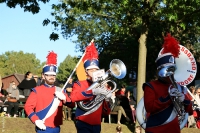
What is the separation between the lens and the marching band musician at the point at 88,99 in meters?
8.70

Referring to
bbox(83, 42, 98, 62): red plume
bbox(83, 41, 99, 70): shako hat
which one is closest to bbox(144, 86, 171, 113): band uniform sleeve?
bbox(83, 41, 99, 70): shako hat

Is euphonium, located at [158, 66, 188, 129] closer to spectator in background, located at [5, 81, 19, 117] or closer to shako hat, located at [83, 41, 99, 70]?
shako hat, located at [83, 41, 99, 70]

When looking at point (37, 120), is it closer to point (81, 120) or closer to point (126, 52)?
point (81, 120)

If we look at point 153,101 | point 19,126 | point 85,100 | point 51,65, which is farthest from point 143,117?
point 19,126

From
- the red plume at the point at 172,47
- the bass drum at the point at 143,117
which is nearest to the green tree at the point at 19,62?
the bass drum at the point at 143,117

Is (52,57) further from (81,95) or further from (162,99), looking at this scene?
(162,99)

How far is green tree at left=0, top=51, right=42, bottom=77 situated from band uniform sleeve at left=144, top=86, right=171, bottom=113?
100 m

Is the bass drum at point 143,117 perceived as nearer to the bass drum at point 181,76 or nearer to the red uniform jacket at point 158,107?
the bass drum at point 181,76

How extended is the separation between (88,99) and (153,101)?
208cm

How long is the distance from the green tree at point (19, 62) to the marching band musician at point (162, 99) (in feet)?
328

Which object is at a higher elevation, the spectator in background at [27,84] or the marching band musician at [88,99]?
the spectator in background at [27,84]

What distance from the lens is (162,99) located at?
7109 millimetres

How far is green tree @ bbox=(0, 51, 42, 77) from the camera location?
110500 mm

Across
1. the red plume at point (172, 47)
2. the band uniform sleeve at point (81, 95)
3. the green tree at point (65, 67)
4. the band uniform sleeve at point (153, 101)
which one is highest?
the green tree at point (65, 67)
